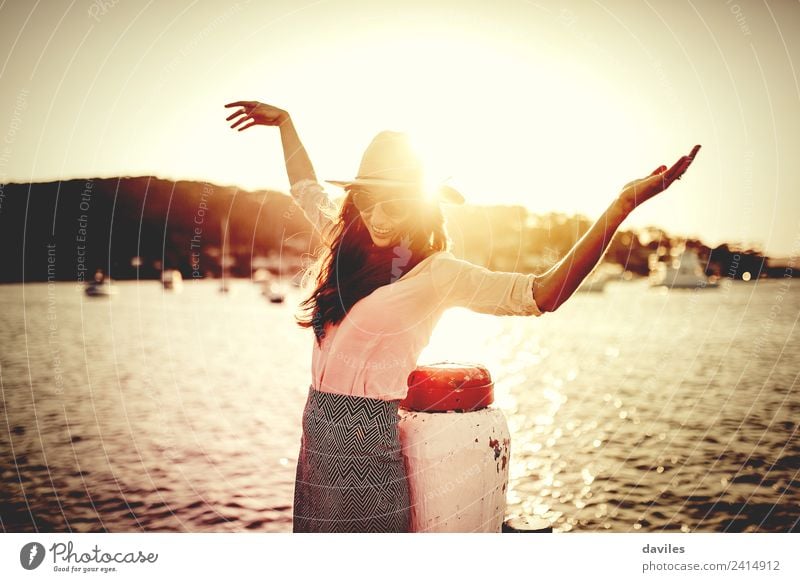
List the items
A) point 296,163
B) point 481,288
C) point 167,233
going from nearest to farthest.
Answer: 1. point 481,288
2. point 296,163
3. point 167,233

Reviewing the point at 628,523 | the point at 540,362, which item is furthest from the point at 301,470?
the point at 540,362

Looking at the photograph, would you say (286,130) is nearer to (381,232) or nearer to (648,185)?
(381,232)

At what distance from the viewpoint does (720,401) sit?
16438 millimetres

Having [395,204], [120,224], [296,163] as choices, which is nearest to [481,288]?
[395,204]

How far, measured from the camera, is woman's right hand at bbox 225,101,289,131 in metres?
3.33

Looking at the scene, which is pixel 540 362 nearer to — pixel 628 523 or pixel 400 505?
pixel 628 523

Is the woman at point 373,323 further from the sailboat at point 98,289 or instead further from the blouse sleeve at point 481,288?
the sailboat at point 98,289

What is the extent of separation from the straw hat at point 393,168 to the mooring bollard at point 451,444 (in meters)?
0.73

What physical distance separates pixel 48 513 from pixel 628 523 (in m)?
6.96

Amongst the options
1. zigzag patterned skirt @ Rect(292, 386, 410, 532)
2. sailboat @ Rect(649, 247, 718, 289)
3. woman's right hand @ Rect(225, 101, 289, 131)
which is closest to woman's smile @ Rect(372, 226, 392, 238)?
zigzag patterned skirt @ Rect(292, 386, 410, 532)

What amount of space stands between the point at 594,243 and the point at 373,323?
87cm

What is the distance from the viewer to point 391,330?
2.47m

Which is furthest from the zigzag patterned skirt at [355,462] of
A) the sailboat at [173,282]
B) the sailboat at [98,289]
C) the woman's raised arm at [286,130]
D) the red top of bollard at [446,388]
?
the sailboat at [173,282]
